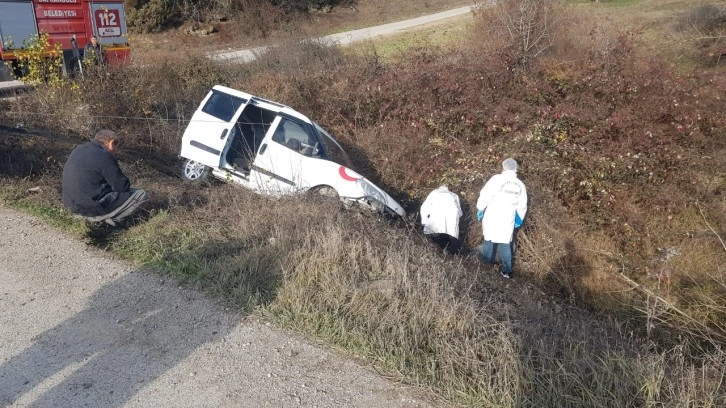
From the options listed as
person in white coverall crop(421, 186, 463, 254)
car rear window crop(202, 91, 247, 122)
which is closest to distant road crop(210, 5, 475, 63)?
car rear window crop(202, 91, 247, 122)

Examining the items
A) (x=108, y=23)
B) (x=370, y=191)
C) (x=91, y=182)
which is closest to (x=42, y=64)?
(x=91, y=182)

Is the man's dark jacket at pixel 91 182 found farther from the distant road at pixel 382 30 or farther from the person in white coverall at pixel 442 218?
the distant road at pixel 382 30

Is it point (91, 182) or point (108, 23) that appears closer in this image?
point (91, 182)

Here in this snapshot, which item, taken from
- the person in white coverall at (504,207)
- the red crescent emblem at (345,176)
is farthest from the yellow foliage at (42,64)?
the person in white coverall at (504,207)

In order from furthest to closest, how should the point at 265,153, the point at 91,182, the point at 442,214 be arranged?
the point at 265,153
the point at 442,214
the point at 91,182

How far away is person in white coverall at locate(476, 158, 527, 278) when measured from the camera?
26.9 ft

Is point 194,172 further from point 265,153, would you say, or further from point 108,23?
point 108,23

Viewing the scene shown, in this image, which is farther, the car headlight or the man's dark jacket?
the car headlight

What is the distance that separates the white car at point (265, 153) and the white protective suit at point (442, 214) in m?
0.78

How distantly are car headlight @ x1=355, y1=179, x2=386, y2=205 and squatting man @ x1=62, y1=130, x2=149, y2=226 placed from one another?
3523mm

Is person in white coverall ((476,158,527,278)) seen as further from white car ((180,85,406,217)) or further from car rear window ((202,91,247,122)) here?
car rear window ((202,91,247,122))

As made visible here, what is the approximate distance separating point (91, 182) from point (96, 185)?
0.06 m

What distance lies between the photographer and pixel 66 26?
57.0ft

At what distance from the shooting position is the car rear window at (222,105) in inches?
385
